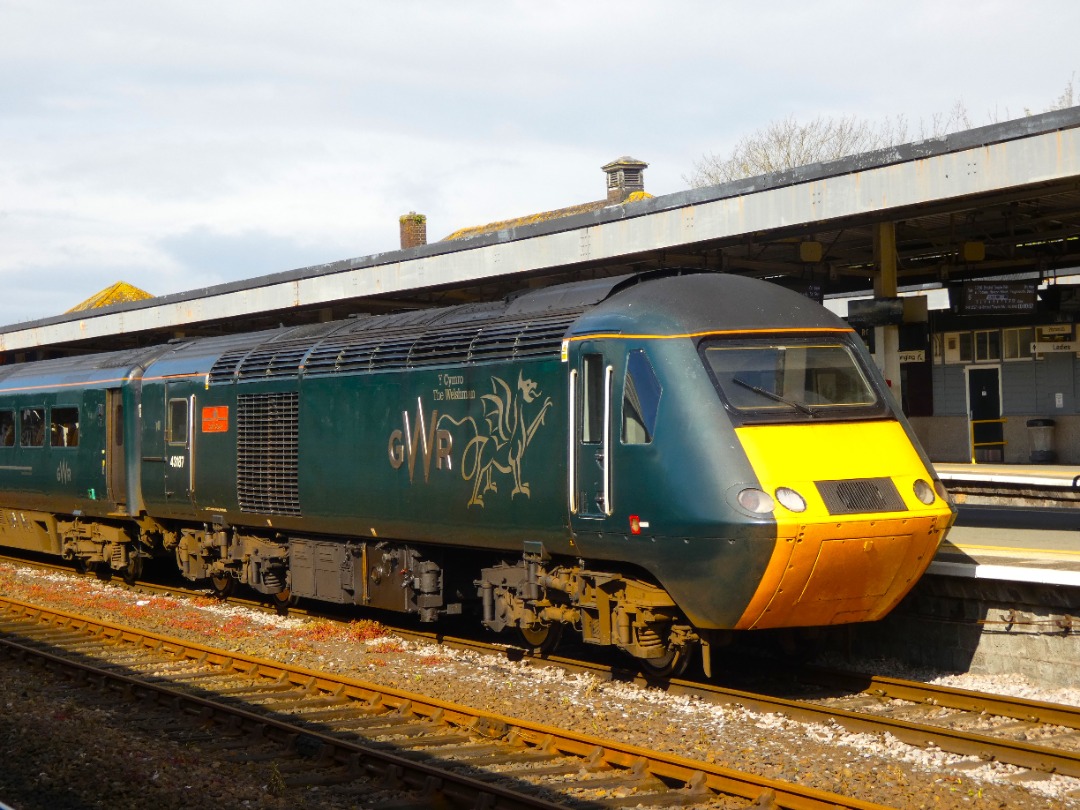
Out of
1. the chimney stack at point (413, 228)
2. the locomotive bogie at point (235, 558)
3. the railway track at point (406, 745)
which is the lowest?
the railway track at point (406, 745)

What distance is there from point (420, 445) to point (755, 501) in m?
4.17

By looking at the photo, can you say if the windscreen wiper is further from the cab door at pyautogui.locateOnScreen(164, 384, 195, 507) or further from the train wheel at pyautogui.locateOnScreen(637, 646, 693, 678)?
the cab door at pyautogui.locateOnScreen(164, 384, 195, 507)

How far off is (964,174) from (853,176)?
1257 mm

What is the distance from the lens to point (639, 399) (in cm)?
944

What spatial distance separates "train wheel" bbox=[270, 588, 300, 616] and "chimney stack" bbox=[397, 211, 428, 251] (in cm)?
2295

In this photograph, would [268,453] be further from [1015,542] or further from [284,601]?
[1015,542]

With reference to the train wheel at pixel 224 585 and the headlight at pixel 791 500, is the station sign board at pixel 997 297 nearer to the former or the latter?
the headlight at pixel 791 500

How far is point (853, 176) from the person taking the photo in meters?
12.7

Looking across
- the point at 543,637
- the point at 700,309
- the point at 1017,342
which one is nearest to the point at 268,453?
the point at 543,637

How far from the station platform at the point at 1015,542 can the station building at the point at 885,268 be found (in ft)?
7.40

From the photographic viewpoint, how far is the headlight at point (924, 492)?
9.20 m

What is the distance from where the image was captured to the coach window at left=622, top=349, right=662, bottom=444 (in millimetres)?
9312

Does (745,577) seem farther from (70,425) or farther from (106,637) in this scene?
→ (70,425)

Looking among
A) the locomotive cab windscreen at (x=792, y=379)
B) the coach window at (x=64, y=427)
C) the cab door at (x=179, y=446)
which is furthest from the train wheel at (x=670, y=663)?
the coach window at (x=64, y=427)
